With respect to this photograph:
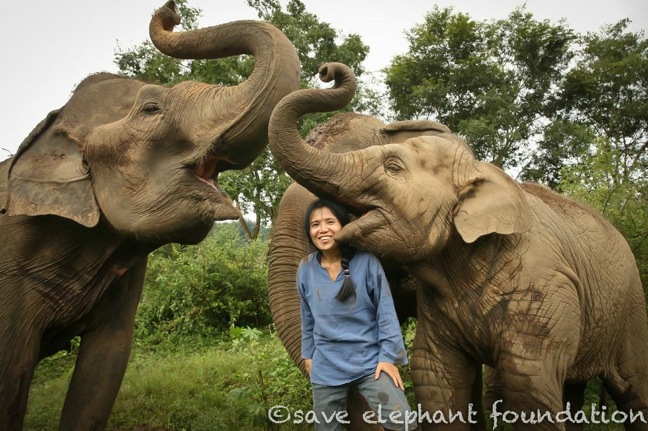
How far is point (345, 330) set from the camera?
3322 millimetres

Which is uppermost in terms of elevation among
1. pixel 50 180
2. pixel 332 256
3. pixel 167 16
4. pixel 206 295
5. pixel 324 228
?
pixel 167 16

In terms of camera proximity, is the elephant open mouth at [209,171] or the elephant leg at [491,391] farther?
the elephant leg at [491,391]

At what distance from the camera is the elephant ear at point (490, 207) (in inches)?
147

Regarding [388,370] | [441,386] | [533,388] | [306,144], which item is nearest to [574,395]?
[441,386]

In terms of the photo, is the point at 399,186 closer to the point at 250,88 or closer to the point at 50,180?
the point at 250,88

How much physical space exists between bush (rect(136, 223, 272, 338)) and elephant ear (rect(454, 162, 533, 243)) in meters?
6.05

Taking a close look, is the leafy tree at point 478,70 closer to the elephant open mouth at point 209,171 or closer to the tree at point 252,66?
the tree at point 252,66

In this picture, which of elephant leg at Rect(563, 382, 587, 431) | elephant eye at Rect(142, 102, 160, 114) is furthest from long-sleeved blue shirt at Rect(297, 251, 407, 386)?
elephant leg at Rect(563, 382, 587, 431)

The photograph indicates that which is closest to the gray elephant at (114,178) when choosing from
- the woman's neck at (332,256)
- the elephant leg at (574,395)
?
the woman's neck at (332,256)

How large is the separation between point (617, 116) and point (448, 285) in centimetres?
2094

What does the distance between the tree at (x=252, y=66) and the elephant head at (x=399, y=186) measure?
47.8ft

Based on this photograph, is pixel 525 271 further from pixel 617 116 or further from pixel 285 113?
pixel 617 116

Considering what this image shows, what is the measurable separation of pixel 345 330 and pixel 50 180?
1.84 meters

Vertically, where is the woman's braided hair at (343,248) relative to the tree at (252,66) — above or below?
below
